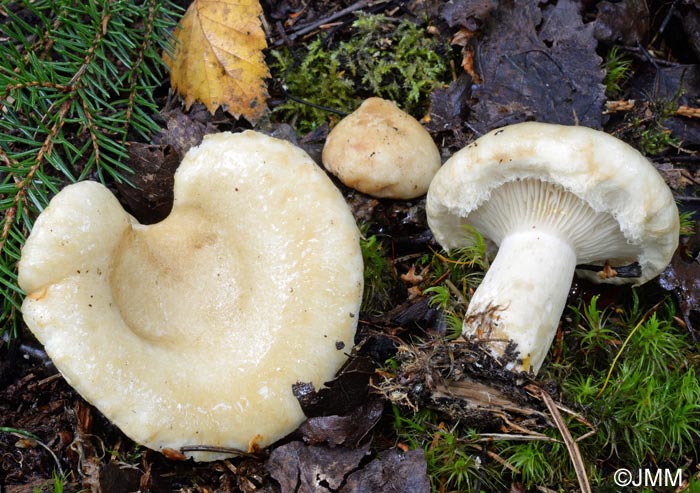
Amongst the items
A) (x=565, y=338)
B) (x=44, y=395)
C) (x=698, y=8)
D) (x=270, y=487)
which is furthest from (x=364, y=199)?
(x=698, y=8)

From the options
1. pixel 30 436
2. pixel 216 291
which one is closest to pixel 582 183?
pixel 216 291

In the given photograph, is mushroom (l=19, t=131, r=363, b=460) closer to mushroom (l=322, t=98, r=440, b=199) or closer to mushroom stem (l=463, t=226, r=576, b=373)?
mushroom (l=322, t=98, r=440, b=199)

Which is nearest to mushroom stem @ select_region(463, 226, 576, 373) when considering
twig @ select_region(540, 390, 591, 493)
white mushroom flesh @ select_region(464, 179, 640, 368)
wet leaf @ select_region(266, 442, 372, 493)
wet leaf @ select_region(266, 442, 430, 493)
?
white mushroom flesh @ select_region(464, 179, 640, 368)

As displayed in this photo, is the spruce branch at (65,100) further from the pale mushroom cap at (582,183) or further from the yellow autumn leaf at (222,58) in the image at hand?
the pale mushroom cap at (582,183)

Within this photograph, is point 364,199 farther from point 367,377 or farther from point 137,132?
point 137,132

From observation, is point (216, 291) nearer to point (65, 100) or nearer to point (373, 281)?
point (373, 281)

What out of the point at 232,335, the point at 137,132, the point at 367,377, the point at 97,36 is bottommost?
the point at 367,377
